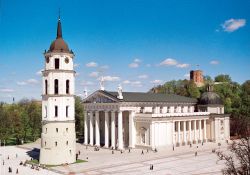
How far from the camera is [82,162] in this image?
54.7 metres

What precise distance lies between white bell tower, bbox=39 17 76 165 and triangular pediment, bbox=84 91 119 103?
15859 mm

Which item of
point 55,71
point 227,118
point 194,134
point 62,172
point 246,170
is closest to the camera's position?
point 246,170

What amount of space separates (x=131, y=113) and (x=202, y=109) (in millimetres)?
21892

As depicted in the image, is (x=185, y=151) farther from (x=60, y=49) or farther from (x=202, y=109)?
(x=60, y=49)

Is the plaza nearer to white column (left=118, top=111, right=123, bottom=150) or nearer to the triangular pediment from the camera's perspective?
white column (left=118, top=111, right=123, bottom=150)

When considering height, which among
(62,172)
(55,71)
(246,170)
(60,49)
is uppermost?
(60,49)

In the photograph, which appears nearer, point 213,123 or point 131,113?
point 131,113

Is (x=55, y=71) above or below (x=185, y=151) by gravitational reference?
above

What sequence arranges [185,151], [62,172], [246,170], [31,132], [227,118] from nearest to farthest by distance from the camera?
[246,170] → [62,172] → [185,151] → [227,118] → [31,132]

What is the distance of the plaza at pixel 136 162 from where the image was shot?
47.6 meters

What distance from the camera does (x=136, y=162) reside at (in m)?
54.0

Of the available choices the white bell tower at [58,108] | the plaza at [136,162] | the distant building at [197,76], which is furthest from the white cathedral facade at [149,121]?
the distant building at [197,76]

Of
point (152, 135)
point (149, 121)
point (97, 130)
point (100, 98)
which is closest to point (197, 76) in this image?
point (100, 98)

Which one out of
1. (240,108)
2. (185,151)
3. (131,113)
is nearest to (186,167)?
(185,151)
